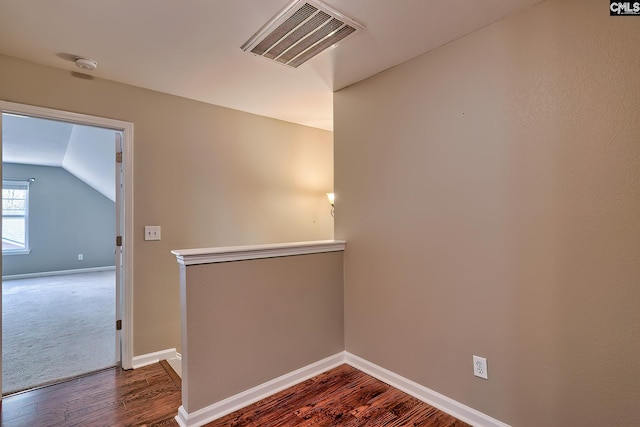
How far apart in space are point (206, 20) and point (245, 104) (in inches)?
53.6

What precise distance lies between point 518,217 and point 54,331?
4777mm

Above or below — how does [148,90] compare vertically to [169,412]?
above

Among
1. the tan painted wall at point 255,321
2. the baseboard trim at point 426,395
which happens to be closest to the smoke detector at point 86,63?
the tan painted wall at point 255,321

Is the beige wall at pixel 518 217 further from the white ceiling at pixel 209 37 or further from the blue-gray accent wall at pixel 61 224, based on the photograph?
the blue-gray accent wall at pixel 61 224

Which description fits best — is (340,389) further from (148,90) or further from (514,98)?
(148,90)

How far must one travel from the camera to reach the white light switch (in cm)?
265

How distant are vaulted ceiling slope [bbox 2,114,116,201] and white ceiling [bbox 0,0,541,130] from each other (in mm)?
1766

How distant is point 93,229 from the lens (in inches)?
288

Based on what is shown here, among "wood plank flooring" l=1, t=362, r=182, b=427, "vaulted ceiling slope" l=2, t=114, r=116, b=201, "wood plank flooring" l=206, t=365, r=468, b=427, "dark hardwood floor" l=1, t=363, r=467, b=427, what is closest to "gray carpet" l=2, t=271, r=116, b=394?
"wood plank flooring" l=1, t=362, r=182, b=427

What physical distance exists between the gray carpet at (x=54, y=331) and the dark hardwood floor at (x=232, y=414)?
0.35 metres

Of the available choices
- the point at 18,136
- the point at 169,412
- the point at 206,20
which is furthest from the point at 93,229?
the point at 206,20

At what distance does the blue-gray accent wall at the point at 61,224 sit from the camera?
6.58m

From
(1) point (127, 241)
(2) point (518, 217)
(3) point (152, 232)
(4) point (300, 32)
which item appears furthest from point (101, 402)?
(2) point (518, 217)

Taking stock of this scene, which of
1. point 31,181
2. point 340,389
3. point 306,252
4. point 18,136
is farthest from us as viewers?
point 31,181
